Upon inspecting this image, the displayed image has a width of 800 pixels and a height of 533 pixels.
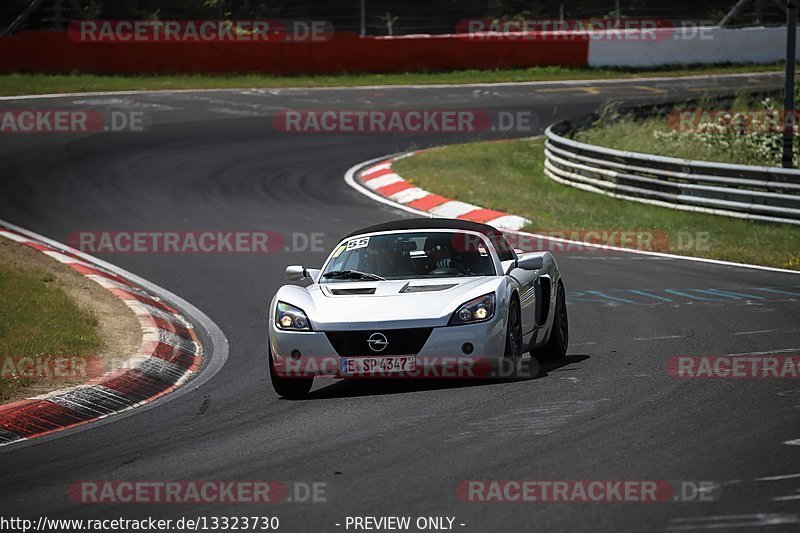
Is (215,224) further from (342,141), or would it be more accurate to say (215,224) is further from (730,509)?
(730,509)

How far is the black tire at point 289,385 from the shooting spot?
934 cm

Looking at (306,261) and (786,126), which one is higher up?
(786,126)

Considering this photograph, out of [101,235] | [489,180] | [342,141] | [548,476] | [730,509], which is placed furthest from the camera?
[342,141]

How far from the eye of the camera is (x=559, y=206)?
21406 millimetres

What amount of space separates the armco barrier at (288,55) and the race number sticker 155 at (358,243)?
26502mm

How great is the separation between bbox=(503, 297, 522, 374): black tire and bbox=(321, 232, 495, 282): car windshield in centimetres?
52

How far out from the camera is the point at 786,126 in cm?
1950

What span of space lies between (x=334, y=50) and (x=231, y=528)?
109ft

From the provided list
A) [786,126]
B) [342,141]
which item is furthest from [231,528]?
[342,141]

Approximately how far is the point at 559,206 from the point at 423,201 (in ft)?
7.75

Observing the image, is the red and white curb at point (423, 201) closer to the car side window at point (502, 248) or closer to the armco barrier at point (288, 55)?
the car side window at point (502, 248)

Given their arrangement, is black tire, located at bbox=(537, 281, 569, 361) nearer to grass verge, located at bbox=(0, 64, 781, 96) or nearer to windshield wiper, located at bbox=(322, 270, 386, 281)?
windshield wiper, located at bbox=(322, 270, 386, 281)

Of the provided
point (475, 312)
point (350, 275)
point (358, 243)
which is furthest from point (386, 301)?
point (358, 243)

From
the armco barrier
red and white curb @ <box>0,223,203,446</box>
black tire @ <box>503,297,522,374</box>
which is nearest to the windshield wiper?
black tire @ <box>503,297,522,374</box>
